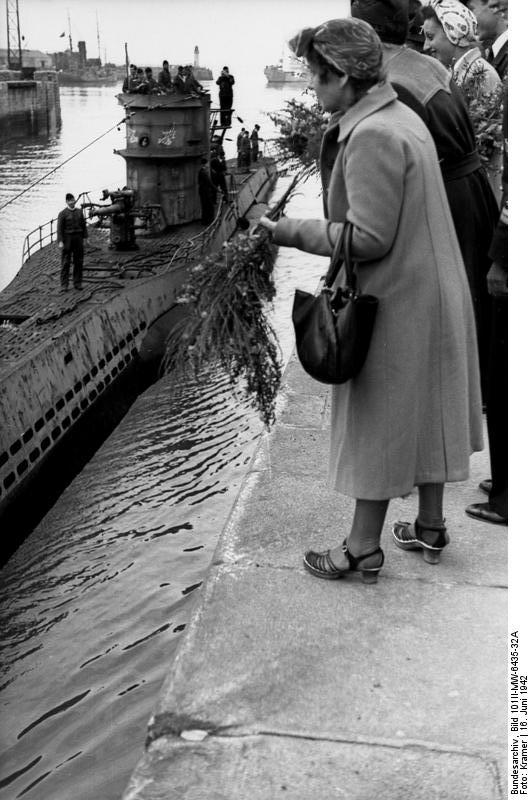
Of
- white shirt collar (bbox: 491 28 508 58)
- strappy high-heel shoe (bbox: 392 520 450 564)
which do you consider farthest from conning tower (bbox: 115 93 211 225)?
strappy high-heel shoe (bbox: 392 520 450 564)

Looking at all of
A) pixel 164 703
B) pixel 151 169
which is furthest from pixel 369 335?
pixel 151 169

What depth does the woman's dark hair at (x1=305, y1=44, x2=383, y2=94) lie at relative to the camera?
127 inches

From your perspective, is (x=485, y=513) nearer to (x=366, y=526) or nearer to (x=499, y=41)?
(x=366, y=526)

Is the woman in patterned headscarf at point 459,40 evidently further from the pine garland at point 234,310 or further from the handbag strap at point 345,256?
the handbag strap at point 345,256

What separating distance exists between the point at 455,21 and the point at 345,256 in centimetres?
256

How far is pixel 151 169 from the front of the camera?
Answer: 72.5 ft

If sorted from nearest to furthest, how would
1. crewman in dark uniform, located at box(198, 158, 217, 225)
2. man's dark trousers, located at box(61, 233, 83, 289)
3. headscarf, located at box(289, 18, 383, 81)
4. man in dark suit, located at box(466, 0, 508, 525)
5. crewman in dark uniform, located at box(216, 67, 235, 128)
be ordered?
1. headscarf, located at box(289, 18, 383, 81)
2. man in dark suit, located at box(466, 0, 508, 525)
3. man's dark trousers, located at box(61, 233, 83, 289)
4. crewman in dark uniform, located at box(198, 158, 217, 225)
5. crewman in dark uniform, located at box(216, 67, 235, 128)

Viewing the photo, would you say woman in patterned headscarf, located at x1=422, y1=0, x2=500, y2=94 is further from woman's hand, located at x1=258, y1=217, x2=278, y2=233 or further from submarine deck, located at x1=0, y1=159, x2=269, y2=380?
submarine deck, located at x1=0, y1=159, x2=269, y2=380

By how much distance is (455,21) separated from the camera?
5.13 m

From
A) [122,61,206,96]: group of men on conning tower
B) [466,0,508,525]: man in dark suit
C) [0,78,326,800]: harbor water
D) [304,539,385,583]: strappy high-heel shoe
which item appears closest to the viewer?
[304,539,385,583]: strappy high-heel shoe

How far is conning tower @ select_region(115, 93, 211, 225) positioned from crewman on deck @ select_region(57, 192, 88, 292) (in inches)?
199

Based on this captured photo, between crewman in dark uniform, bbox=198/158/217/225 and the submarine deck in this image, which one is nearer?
the submarine deck

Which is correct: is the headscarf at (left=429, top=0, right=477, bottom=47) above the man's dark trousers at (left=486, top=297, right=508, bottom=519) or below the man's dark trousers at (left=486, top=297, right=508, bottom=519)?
above
